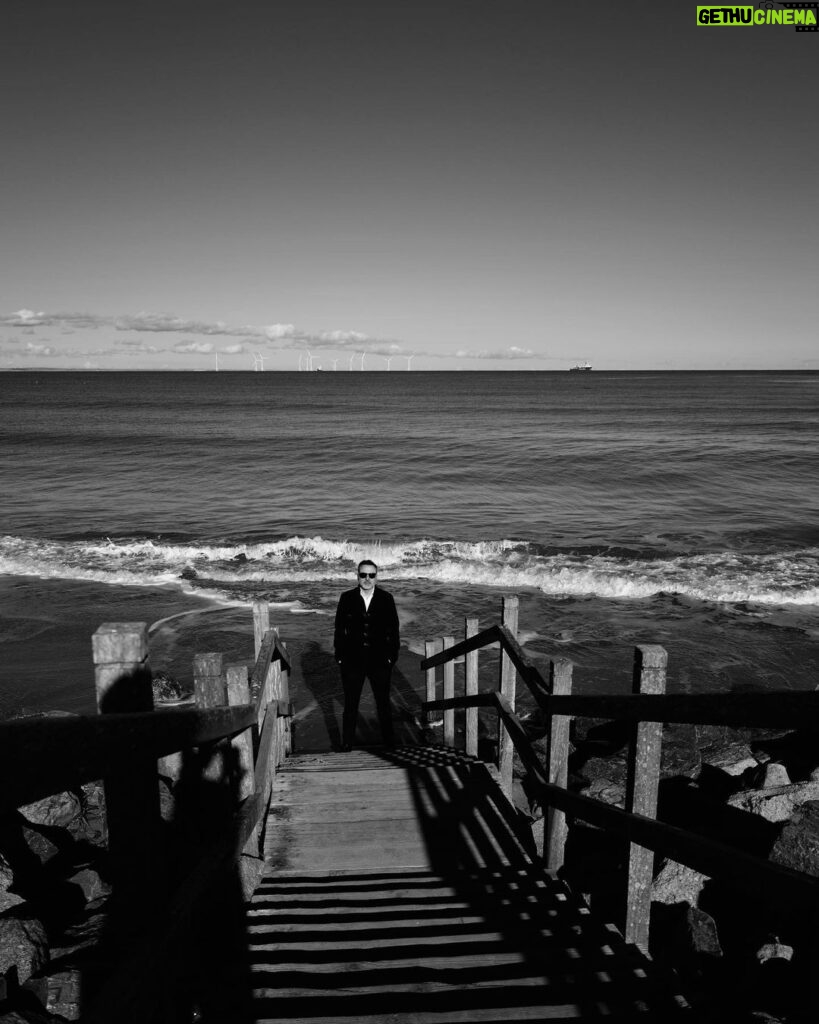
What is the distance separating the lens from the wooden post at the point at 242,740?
3900mm

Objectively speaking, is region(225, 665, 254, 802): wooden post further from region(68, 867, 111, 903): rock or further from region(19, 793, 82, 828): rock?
region(19, 793, 82, 828): rock

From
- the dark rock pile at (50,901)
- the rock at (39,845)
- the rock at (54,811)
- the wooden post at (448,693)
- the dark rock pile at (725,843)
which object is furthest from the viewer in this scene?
the wooden post at (448,693)

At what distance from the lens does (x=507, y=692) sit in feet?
18.1

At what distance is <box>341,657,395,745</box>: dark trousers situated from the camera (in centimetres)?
728

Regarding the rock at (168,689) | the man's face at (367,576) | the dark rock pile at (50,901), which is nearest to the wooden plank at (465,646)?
the man's face at (367,576)

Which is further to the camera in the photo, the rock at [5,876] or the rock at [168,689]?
the rock at [168,689]

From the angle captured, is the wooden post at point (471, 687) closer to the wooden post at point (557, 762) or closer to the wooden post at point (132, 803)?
the wooden post at point (557, 762)

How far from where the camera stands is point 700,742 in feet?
26.7

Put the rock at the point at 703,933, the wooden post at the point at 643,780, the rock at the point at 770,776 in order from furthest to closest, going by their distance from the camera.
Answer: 1. the rock at the point at 770,776
2. the rock at the point at 703,933
3. the wooden post at the point at 643,780

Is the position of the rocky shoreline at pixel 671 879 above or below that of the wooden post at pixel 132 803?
below

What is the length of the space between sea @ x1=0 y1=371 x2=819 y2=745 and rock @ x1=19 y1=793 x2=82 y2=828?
11.4ft

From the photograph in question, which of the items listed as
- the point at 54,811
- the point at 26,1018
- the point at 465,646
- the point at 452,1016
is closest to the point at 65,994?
the point at 26,1018

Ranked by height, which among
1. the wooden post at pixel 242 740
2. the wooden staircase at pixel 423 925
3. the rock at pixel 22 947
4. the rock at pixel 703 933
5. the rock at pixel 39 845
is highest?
the wooden post at pixel 242 740

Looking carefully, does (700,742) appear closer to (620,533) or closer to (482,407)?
(620,533)
